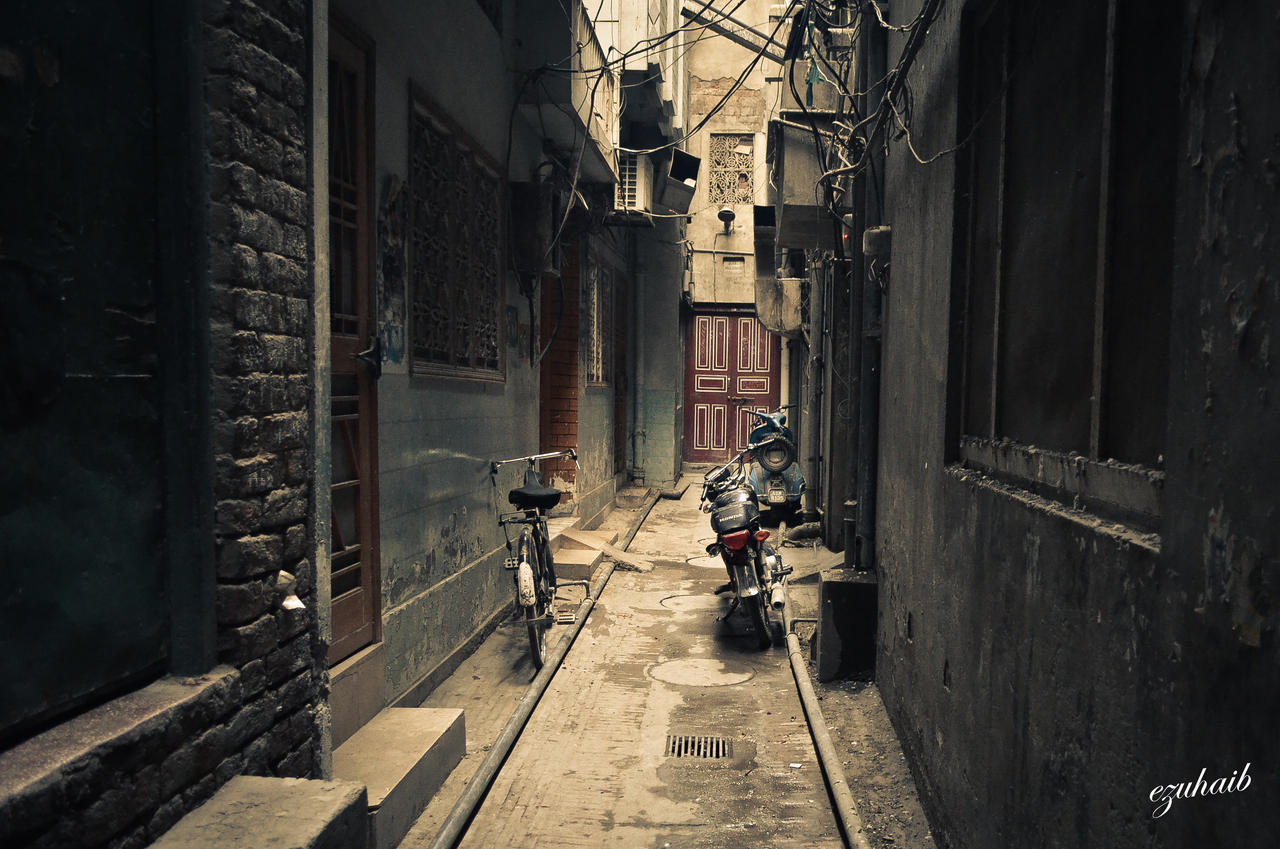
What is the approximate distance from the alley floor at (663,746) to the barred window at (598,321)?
547cm

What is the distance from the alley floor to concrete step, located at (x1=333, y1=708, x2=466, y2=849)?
4.2 inches

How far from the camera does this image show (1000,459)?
3.24 meters

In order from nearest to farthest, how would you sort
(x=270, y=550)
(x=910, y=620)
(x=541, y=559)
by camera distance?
(x=270, y=550), (x=910, y=620), (x=541, y=559)

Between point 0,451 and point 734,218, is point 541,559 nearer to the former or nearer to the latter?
point 0,451

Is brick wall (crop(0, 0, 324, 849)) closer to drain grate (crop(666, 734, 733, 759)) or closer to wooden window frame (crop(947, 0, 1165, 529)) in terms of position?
drain grate (crop(666, 734, 733, 759))

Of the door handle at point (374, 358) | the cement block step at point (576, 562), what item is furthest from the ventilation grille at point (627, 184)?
the door handle at point (374, 358)

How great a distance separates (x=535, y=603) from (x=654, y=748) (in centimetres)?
163

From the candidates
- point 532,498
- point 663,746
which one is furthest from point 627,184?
point 663,746

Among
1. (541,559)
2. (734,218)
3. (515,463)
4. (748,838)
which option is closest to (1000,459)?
(748,838)

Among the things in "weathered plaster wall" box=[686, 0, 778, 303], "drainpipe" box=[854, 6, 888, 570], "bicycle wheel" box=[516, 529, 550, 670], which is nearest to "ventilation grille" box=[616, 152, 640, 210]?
"drainpipe" box=[854, 6, 888, 570]

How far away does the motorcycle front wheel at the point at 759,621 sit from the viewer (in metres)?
7.03

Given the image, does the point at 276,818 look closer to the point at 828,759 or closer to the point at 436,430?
the point at 828,759

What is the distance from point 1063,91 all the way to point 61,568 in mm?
3500

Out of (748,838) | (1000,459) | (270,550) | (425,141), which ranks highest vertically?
(425,141)
